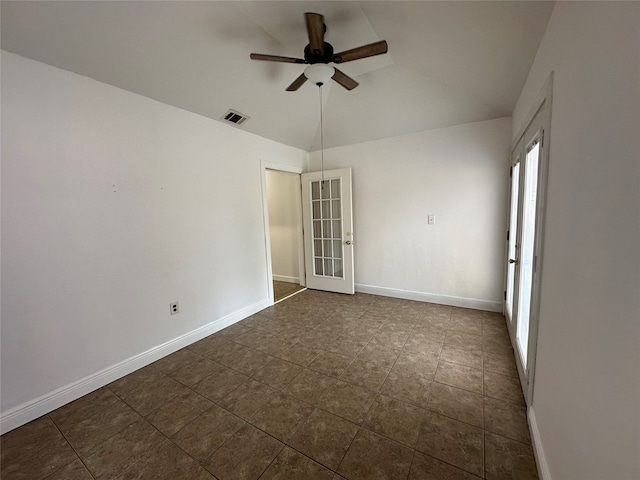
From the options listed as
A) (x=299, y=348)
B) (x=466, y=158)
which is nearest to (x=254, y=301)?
(x=299, y=348)

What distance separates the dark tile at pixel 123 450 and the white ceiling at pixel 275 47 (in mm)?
2567

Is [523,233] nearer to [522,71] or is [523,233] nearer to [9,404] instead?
[522,71]

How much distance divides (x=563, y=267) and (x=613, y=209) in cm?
48

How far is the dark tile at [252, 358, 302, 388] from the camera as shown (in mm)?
2106

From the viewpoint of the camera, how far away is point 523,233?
88.2 inches

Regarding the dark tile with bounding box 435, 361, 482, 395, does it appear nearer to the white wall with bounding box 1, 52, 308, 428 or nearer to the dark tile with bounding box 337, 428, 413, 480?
the dark tile with bounding box 337, 428, 413, 480

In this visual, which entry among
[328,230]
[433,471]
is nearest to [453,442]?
[433,471]

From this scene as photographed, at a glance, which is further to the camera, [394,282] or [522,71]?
[394,282]

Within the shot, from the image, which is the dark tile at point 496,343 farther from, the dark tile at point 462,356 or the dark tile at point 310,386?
the dark tile at point 310,386

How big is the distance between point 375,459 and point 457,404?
744 millimetres

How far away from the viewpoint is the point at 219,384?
2.11m

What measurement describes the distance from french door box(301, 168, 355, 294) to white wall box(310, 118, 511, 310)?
0.68ft

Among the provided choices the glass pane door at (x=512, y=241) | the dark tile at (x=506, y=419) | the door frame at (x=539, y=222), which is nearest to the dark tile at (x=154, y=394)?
the dark tile at (x=506, y=419)

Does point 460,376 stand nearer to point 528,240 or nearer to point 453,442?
point 453,442
